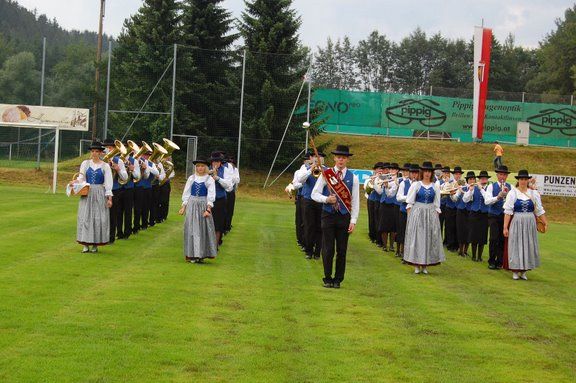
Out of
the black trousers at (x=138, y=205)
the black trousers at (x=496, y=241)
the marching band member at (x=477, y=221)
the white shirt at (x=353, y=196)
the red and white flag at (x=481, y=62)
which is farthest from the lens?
the red and white flag at (x=481, y=62)

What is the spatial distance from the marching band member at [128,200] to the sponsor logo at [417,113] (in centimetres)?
3133

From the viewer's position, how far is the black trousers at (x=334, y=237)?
45.0 ft

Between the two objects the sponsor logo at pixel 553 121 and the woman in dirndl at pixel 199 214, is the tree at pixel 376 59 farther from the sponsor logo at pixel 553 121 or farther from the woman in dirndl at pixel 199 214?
the woman in dirndl at pixel 199 214

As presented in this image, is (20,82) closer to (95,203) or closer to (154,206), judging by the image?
(154,206)

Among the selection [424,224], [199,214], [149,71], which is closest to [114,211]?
[199,214]

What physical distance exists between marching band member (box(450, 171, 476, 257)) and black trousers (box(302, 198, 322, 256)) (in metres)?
4.29

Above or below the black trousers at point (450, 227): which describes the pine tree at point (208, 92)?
above

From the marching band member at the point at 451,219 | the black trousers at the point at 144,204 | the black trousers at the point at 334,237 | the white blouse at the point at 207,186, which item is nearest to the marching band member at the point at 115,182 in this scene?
the black trousers at the point at 144,204

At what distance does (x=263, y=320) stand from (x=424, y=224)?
20.4 ft

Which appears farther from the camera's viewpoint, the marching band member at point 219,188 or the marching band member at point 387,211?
the marching band member at point 387,211

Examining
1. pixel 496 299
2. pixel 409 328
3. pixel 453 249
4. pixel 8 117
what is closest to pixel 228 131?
pixel 8 117

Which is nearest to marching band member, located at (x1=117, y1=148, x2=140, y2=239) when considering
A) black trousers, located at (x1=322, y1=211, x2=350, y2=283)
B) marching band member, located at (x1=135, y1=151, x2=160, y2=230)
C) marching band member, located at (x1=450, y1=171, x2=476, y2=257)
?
marching band member, located at (x1=135, y1=151, x2=160, y2=230)

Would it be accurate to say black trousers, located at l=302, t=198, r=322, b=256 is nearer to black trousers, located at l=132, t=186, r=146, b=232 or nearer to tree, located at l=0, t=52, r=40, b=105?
black trousers, located at l=132, t=186, r=146, b=232

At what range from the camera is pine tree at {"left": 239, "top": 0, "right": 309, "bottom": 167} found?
40.9m
